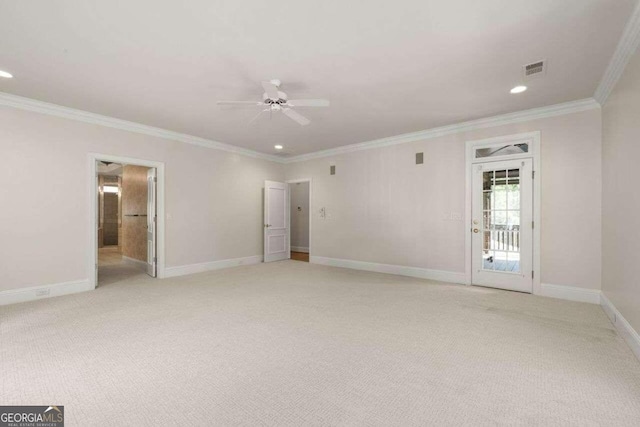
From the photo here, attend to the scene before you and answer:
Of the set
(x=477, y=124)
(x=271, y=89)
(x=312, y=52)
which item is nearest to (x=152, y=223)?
(x=271, y=89)

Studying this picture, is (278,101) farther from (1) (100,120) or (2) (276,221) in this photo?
(2) (276,221)

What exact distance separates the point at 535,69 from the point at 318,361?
12.1ft

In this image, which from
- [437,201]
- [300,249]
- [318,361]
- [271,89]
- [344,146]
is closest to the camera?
[318,361]

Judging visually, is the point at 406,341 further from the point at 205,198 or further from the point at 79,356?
the point at 205,198

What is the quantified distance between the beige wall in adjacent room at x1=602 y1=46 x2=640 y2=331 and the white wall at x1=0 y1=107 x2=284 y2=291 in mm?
6295

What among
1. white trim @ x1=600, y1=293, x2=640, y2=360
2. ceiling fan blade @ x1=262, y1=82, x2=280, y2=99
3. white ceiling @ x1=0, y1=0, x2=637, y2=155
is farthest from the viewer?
ceiling fan blade @ x1=262, y1=82, x2=280, y2=99

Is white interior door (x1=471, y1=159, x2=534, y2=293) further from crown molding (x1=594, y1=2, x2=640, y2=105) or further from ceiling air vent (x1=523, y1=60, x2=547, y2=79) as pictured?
ceiling air vent (x1=523, y1=60, x2=547, y2=79)

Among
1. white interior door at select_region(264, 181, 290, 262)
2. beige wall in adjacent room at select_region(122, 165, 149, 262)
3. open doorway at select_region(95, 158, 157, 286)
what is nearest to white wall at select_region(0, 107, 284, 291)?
open doorway at select_region(95, 158, 157, 286)

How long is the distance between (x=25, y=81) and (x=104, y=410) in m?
3.87

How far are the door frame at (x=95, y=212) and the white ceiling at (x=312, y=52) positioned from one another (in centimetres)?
82

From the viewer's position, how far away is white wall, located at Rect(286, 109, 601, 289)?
3.99 meters

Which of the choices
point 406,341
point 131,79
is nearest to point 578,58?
point 406,341

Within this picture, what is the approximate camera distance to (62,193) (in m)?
4.29

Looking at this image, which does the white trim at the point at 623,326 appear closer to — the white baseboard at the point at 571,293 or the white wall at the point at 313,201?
the white baseboard at the point at 571,293
